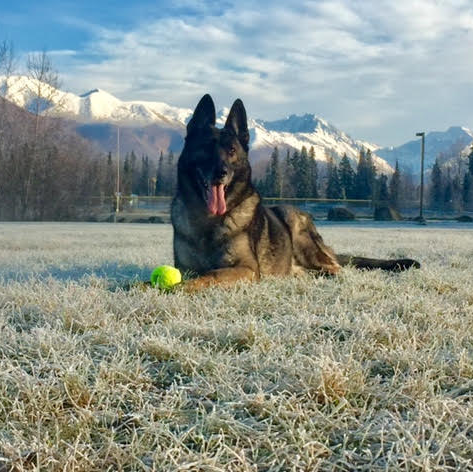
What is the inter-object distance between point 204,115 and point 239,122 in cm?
40

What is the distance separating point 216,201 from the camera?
488 cm

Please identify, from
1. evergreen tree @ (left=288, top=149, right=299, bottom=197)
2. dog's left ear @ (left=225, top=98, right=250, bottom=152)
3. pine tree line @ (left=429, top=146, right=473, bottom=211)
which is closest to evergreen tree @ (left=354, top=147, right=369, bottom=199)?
evergreen tree @ (left=288, top=149, right=299, bottom=197)

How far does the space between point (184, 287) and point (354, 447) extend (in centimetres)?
249

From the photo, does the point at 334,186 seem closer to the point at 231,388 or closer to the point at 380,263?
the point at 380,263

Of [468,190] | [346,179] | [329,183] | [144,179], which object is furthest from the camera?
[144,179]

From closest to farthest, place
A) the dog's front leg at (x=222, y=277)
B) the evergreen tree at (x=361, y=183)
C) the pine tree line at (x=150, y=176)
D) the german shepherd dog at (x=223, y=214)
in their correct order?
the dog's front leg at (x=222, y=277) → the german shepherd dog at (x=223, y=214) → the evergreen tree at (x=361, y=183) → the pine tree line at (x=150, y=176)

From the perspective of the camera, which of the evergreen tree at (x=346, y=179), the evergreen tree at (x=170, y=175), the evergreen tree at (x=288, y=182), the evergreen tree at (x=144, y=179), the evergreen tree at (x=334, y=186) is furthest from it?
the evergreen tree at (x=144, y=179)

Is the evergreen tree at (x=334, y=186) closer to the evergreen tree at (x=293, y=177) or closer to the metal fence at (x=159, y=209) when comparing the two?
the evergreen tree at (x=293, y=177)

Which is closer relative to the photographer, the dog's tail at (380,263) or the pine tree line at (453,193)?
the dog's tail at (380,263)

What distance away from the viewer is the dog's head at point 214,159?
4.88 metres

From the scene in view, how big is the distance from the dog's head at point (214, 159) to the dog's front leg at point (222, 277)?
71 cm

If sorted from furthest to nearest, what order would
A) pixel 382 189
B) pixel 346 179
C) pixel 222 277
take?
pixel 346 179
pixel 382 189
pixel 222 277

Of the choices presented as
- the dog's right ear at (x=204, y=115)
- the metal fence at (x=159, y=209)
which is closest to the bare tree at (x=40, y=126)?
the metal fence at (x=159, y=209)

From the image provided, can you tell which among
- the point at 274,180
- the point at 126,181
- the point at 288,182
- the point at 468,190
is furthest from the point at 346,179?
the point at 126,181
